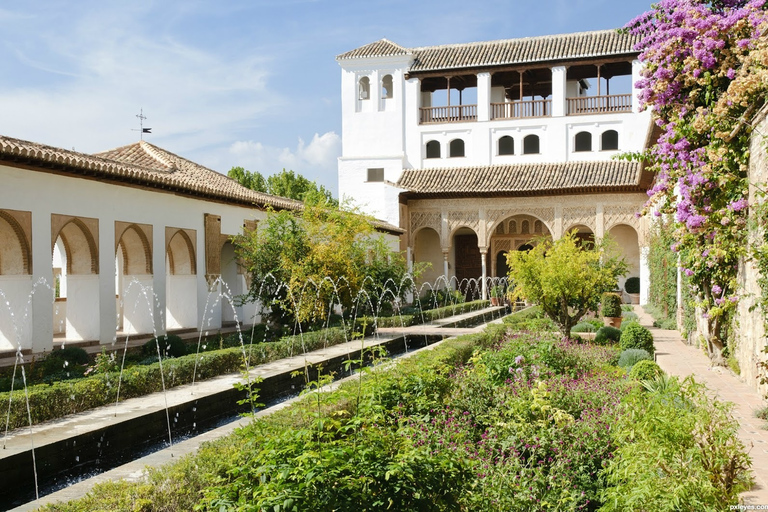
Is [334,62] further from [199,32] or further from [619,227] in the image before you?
[199,32]

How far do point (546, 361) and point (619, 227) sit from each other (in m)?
23.8

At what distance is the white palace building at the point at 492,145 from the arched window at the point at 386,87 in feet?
0.19

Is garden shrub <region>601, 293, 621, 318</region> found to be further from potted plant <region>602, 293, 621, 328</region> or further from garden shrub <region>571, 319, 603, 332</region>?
garden shrub <region>571, 319, 603, 332</region>

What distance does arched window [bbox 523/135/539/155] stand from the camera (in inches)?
1246

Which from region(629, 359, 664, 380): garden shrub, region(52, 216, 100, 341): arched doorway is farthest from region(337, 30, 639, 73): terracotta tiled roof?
region(629, 359, 664, 380): garden shrub

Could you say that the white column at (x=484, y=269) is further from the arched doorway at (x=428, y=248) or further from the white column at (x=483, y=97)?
the white column at (x=483, y=97)

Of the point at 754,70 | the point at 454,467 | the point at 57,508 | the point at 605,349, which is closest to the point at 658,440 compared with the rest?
the point at 454,467

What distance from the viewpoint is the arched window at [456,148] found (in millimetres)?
32281

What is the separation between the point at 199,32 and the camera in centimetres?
1000

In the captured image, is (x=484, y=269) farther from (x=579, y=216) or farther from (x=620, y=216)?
(x=620, y=216)

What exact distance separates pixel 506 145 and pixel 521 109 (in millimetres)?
1638

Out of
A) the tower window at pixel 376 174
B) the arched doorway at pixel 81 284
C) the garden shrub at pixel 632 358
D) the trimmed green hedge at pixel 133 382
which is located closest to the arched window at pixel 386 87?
the tower window at pixel 376 174

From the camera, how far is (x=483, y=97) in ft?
103

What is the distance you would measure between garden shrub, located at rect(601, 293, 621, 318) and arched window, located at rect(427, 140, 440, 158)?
1442 cm
